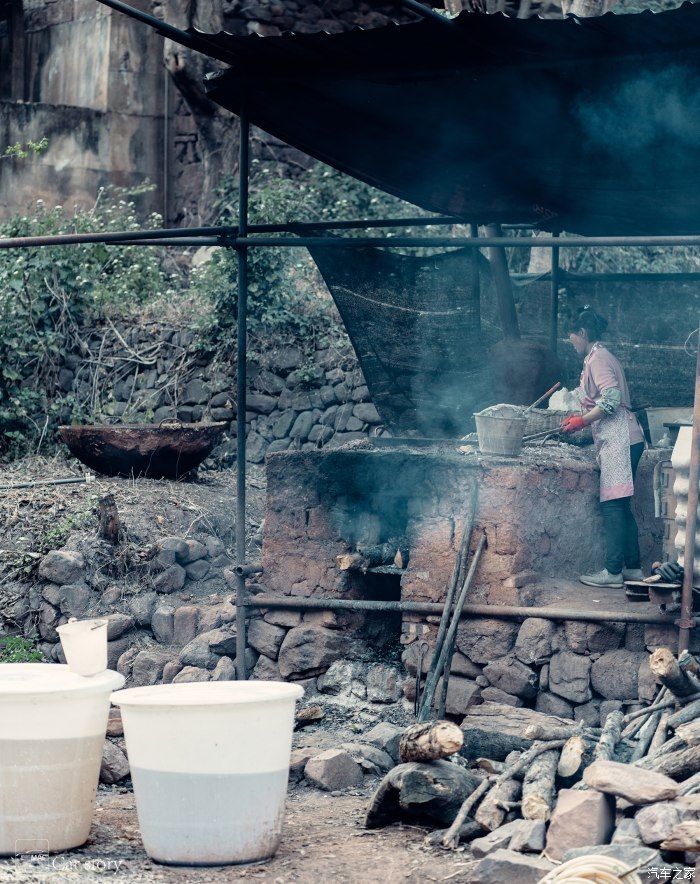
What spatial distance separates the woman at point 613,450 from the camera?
7074 mm

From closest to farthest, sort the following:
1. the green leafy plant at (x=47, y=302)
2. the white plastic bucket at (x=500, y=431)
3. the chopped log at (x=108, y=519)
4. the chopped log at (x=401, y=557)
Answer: the white plastic bucket at (x=500, y=431) < the chopped log at (x=401, y=557) < the chopped log at (x=108, y=519) < the green leafy plant at (x=47, y=302)

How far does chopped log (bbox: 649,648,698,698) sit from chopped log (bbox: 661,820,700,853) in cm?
143

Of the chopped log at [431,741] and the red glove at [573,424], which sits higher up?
the red glove at [573,424]

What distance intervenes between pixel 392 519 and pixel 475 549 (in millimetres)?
747

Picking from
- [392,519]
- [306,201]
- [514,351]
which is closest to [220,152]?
[306,201]

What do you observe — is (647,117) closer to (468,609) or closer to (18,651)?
(468,609)

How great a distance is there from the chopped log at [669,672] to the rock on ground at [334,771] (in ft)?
5.17

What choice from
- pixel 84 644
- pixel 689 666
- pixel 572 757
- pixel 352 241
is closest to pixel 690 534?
pixel 689 666

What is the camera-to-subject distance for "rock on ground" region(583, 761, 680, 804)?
4547mm

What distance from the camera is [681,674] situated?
557 cm

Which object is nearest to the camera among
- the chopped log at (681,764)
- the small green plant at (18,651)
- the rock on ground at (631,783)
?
the rock on ground at (631,783)

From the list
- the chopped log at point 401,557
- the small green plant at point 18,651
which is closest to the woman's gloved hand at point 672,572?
the chopped log at point 401,557

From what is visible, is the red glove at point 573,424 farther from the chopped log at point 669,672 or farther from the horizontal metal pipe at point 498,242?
the chopped log at point 669,672

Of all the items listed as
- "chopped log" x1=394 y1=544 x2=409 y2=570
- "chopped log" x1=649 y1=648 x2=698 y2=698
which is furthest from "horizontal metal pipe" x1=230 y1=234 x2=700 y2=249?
"chopped log" x1=394 y1=544 x2=409 y2=570
